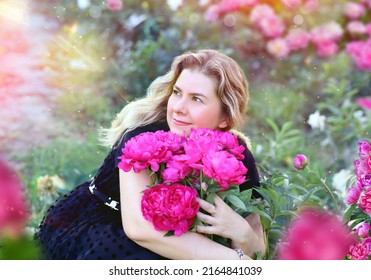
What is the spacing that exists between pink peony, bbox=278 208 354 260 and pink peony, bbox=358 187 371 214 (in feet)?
0.30

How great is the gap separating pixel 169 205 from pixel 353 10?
74cm

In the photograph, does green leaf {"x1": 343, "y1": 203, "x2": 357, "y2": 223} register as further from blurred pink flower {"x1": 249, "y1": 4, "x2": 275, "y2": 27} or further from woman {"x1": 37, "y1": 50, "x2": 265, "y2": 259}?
blurred pink flower {"x1": 249, "y1": 4, "x2": 275, "y2": 27}

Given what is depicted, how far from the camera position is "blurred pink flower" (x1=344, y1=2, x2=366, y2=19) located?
168cm

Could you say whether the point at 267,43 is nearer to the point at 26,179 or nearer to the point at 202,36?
the point at 202,36

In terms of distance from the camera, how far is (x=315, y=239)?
159cm

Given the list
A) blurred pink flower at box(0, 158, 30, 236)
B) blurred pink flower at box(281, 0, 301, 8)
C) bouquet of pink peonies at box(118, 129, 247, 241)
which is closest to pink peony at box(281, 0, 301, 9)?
blurred pink flower at box(281, 0, 301, 8)

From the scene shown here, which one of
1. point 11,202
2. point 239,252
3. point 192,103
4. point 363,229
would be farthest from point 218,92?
point 11,202

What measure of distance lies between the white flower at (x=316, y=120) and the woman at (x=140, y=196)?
1.12 feet

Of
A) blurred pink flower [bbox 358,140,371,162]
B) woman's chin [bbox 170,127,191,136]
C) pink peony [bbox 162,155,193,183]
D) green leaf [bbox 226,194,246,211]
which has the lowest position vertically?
green leaf [bbox 226,194,246,211]

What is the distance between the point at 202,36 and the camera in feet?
5.75

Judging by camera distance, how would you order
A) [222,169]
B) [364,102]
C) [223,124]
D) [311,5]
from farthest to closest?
[364,102] < [311,5] < [223,124] < [222,169]

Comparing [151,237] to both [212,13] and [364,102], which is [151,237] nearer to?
[212,13]
